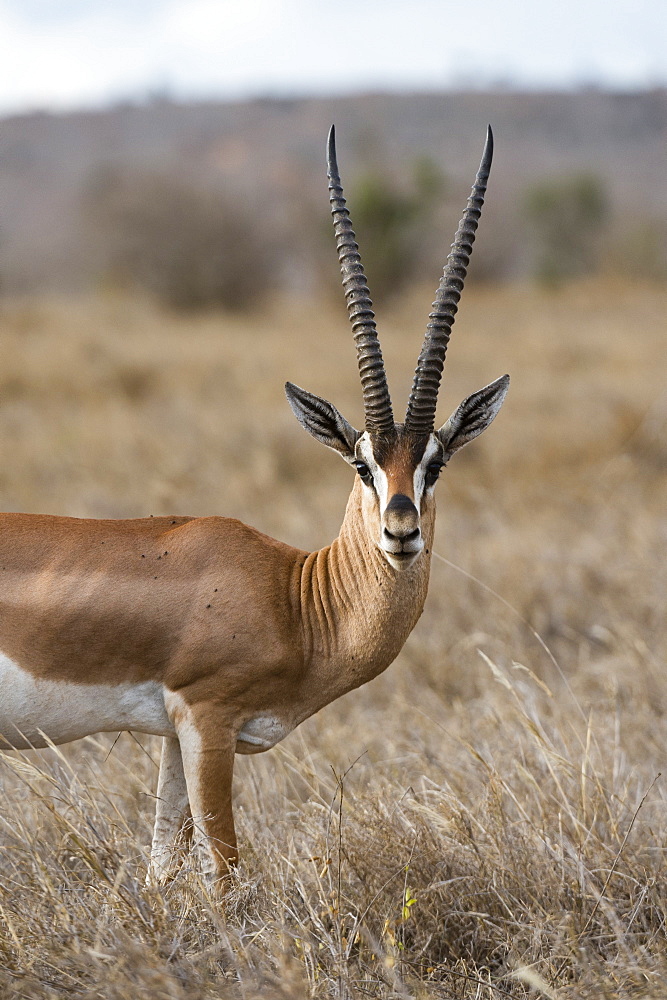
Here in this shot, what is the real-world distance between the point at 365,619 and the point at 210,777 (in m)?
0.77

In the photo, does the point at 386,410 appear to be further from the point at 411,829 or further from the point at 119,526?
the point at 411,829

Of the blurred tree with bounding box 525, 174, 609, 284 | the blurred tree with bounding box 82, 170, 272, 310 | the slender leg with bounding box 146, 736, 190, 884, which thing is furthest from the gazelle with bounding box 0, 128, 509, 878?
the blurred tree with bounding box 525, 174, 609, 284

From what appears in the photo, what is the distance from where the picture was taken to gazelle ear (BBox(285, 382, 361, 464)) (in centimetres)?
393

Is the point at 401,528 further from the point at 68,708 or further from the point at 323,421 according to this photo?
the point at 68,708

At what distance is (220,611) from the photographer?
12.3ft

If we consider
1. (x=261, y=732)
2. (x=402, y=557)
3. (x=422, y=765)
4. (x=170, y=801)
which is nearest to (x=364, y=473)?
(x=402, y=557)

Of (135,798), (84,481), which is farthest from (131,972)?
(84,481)

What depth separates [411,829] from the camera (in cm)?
429

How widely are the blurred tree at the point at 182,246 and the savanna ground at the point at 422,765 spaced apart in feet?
52.1

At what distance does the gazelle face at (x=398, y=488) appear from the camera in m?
3.44

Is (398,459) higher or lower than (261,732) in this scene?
higher

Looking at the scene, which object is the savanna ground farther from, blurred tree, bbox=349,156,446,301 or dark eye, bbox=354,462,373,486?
blurred tree, bbox=349,156,446,301

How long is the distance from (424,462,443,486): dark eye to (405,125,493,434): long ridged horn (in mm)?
118

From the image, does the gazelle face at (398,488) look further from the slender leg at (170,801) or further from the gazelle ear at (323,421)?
the slender leg at (170,801)
